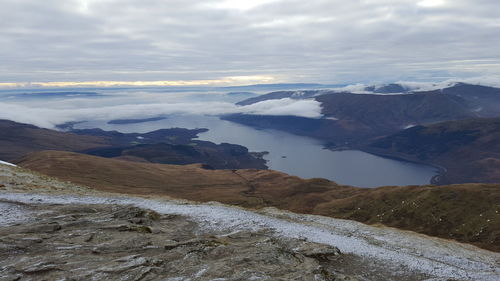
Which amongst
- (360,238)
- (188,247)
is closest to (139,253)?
(188,247)

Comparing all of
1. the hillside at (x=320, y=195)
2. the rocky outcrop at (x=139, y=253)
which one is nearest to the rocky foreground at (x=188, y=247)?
the rocky outcrop at (x=139, y=253)

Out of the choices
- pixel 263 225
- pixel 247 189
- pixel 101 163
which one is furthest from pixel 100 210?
pixel 101 163

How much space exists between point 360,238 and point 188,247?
16.4 m

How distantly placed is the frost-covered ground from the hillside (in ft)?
124

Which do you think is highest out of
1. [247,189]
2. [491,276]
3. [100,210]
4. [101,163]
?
[100,210]

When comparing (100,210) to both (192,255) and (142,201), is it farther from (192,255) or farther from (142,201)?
(192,255)

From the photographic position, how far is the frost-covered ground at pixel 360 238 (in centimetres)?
2433

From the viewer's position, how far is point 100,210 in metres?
31.9

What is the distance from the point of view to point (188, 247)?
21953 mm

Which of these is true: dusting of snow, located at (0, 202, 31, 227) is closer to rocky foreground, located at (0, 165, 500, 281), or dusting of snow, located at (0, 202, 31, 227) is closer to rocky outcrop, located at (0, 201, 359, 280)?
rocky foreground, located at (0, 165, 500, 281)

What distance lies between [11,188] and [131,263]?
90.0 feet

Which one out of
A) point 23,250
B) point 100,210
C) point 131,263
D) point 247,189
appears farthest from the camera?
point 247,189

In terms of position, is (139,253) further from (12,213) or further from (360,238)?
(360,238)

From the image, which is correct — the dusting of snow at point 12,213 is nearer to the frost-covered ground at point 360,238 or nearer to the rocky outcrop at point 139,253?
the frost-covered ground at point 360,238
